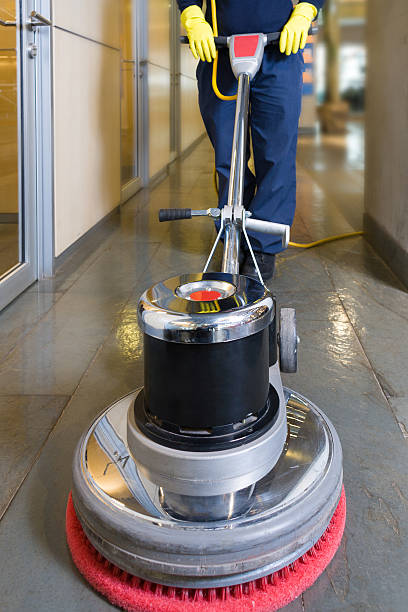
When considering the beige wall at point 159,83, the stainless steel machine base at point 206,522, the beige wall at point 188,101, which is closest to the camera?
the stainless steel machine base at point 206,522

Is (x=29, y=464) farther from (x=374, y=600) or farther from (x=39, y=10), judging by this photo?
(x=39, y=10)

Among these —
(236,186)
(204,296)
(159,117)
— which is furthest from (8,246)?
(159,117)

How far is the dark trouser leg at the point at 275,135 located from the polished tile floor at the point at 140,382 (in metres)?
0.29

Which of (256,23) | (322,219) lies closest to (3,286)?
(256,23)

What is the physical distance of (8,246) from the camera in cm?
225

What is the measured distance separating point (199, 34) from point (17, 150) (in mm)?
849

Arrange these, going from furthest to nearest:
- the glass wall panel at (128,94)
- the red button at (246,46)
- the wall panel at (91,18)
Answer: the glass wall panel at (128,94) → the wall panel at (91,18) → the red button at (246,46)

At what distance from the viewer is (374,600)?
2.89ft

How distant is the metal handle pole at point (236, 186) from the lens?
123 centimetres

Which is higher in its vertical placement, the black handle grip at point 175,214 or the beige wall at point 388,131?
Result: the beige wall at point 388,131

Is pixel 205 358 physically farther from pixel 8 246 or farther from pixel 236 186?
pixel 8 246

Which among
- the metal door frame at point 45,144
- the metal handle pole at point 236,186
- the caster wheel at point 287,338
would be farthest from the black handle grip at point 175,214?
the metal door frame at point 45,144

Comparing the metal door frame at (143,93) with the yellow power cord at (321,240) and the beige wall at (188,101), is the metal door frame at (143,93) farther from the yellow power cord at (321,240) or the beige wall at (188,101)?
the beige wall at (188,101)

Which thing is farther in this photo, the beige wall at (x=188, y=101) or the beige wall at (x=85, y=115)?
the beige wall at (x=188, y=101)
